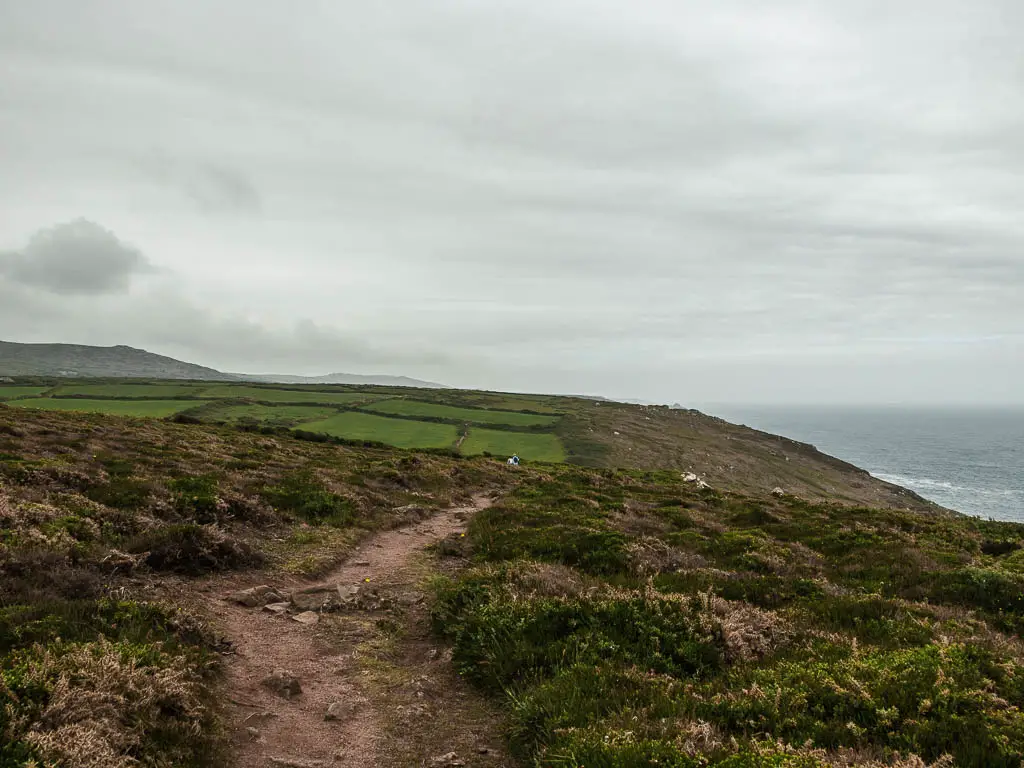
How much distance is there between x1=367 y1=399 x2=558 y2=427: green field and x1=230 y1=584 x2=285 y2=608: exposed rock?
83372 mm

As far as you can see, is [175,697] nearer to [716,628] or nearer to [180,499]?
[716,628]

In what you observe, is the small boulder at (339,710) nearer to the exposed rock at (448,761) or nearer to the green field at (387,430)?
the exposed rock at (448,761)

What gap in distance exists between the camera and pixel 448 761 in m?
6.47

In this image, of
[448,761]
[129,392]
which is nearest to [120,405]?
[129,392]

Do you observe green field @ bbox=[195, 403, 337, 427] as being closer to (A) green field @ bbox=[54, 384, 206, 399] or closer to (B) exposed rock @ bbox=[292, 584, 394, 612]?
(A) green field @ bbox=[54, 384, 206, 399]

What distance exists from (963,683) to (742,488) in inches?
2648

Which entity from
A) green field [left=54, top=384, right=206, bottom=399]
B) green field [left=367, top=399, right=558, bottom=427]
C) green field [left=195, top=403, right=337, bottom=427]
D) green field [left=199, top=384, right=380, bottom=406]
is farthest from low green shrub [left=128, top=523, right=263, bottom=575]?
green field [left=54, top=384, right=206, bottom=399]

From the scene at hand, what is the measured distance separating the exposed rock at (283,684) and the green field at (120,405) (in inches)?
3079

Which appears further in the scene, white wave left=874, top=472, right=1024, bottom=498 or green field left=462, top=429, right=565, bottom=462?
white wave left=874, top=472, right=1024, bottom=498

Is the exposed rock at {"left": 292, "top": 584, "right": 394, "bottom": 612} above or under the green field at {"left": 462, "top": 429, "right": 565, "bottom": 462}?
above

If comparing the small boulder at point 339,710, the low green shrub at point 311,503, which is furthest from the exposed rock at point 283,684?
the low green shrub at point 311,503

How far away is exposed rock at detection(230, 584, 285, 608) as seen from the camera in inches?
435

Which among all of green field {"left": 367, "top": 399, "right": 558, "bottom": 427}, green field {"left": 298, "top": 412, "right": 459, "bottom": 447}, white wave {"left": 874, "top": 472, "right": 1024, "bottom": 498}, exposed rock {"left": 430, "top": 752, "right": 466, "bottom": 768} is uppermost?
exposed rock {"left": 430, "top": 752, "right": 466, "bottom": 768}

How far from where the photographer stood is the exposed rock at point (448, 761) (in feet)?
21.0
